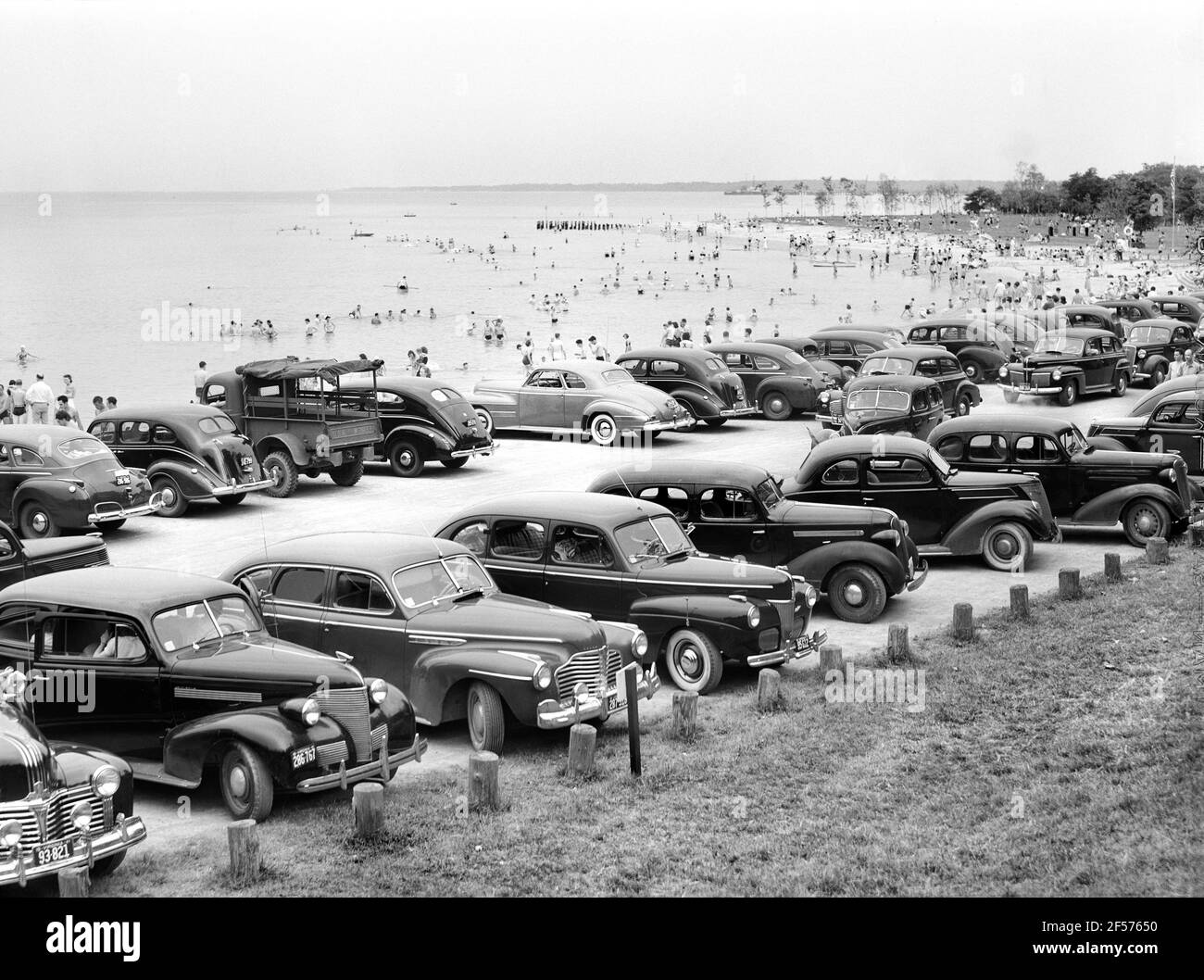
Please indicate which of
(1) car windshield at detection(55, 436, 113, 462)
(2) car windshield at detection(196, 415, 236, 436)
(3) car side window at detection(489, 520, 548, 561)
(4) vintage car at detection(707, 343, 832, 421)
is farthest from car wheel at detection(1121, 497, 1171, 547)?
(1) car windshield at detection(55, 436, 113, 462)

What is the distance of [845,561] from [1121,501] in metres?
5.25

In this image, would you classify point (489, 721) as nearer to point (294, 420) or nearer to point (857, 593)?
point (857, 593)

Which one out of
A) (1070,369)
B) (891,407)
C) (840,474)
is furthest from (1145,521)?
(1070,369)

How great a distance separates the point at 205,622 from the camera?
33.9 feet

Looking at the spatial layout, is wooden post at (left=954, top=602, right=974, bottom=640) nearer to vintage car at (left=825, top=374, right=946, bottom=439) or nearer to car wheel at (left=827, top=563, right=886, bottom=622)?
car wheel at (left=827, top=563, right=886, bottom=622)

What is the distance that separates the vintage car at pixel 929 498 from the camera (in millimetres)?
16828

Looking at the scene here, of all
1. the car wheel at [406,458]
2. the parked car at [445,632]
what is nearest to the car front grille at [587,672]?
the parked car at [445,632]

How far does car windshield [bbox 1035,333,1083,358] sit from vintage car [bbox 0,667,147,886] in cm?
2733

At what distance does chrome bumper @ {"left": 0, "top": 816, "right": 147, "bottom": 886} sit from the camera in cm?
778

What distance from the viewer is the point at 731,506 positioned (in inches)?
595
